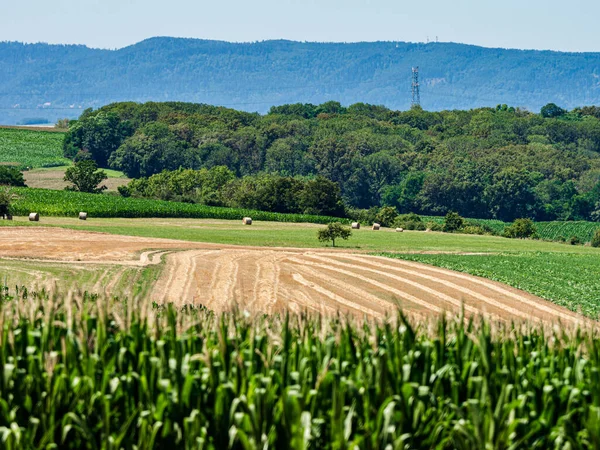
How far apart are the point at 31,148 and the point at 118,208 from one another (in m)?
85.0

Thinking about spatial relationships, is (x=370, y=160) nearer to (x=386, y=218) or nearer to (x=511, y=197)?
(x=511, y=197)

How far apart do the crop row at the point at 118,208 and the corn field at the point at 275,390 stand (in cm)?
6947

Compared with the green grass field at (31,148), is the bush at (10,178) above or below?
below

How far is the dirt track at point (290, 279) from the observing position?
38.0 metres

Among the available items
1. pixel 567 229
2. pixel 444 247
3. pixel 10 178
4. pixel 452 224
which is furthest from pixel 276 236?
pixel 567 229

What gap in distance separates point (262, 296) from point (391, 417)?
1107 inches

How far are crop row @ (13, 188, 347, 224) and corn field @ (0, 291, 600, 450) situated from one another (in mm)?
69474

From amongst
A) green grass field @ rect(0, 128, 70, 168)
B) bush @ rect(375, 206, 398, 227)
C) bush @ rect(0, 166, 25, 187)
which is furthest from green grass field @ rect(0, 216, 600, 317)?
green grass field @ rect(0, 128, 70, 168)

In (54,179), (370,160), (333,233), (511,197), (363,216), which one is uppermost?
(370,160)

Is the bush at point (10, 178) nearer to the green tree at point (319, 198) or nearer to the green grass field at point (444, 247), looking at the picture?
the green grass field at point (444, 247)

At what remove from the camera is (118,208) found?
88875 mm

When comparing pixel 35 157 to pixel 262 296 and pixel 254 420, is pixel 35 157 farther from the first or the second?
pixel 254 420

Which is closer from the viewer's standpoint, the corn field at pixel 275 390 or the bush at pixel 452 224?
the corn field at pixel 275 390

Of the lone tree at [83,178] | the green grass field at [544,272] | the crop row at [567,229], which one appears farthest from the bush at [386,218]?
the green grass field at [544,272]
